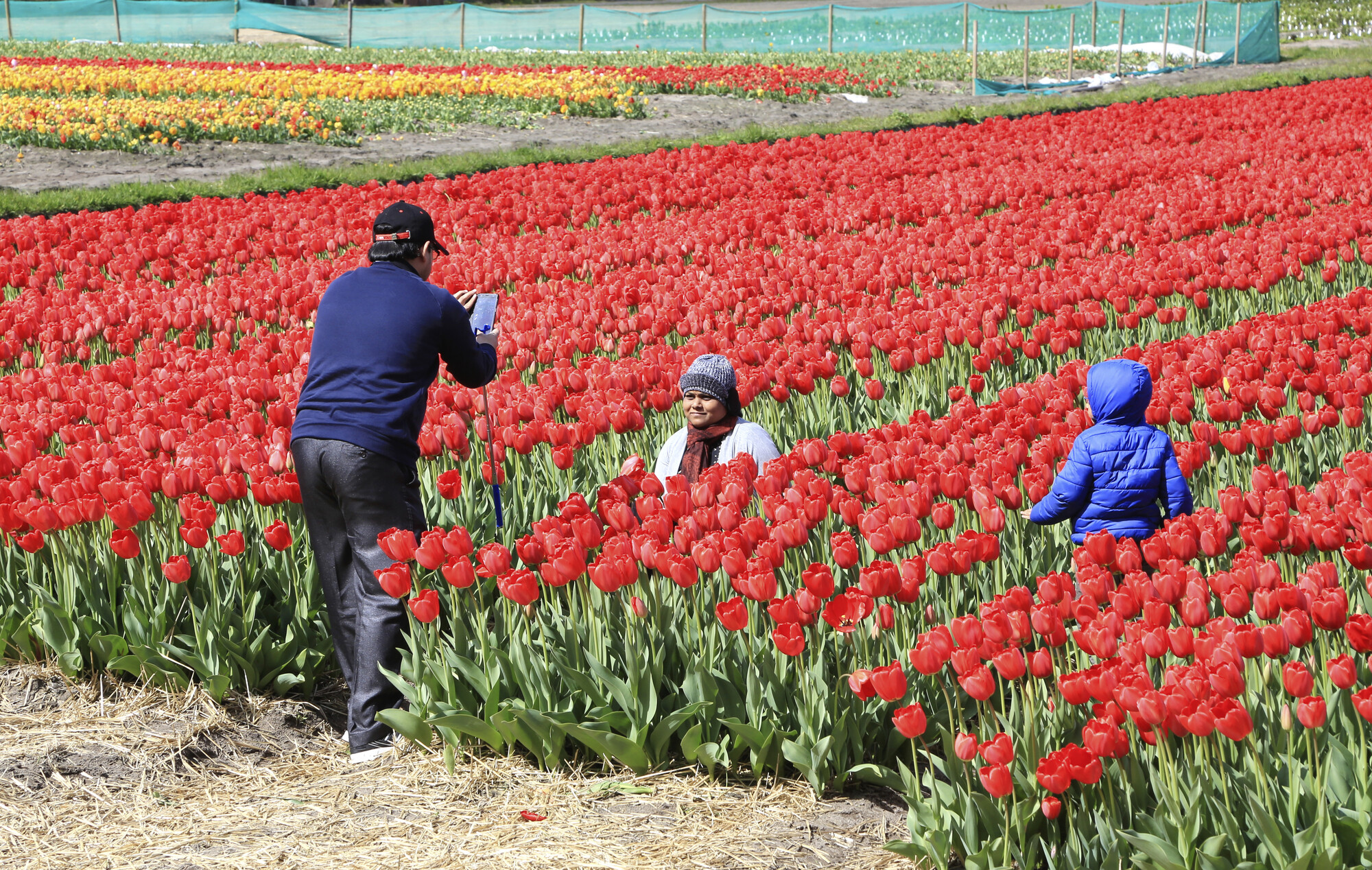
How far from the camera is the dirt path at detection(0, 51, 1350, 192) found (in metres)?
18.7

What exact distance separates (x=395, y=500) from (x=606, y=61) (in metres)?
33.6

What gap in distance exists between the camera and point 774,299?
28.4 ft

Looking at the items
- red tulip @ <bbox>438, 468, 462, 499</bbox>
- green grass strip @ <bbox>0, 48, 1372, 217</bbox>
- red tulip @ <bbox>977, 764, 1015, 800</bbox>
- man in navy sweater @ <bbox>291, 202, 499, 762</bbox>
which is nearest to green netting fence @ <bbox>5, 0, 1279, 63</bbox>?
green grass strip @ <bbox>0, 48, 1372, 217</bbox>

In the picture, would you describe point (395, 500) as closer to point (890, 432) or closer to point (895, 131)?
point (890, 432)

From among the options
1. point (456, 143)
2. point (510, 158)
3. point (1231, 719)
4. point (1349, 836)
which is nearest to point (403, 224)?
point (1231, 719)

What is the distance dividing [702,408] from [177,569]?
1995 mm

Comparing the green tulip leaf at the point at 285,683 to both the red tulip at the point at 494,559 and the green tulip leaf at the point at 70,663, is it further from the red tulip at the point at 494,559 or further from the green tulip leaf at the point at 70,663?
the red tulip at the point at 494,559

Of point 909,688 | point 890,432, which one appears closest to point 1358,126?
point 890,432

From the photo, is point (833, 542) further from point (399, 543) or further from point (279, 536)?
point (279, 536)

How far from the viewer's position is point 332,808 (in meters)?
4.00

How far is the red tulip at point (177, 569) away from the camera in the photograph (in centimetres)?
437

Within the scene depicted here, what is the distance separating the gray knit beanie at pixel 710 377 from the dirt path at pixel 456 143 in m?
14.5

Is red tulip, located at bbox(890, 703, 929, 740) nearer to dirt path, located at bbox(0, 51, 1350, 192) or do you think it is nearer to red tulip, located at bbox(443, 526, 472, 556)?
red tulip, located at bbox(443, 526, 472, 556)

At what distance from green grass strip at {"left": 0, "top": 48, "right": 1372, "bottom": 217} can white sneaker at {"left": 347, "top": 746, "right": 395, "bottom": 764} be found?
12060mm
